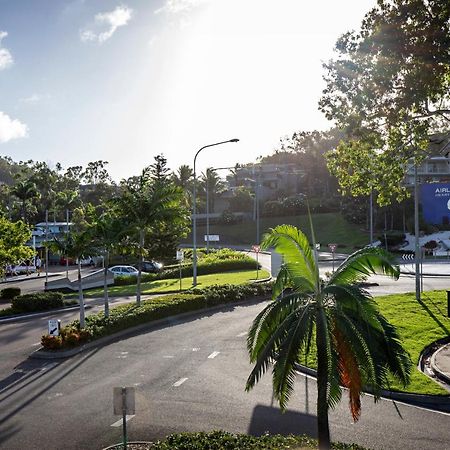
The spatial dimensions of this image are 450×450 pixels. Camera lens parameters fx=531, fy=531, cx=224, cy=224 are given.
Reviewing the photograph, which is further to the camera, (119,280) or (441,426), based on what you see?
(119,280)

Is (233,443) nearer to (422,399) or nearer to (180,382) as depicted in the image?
(180,382)

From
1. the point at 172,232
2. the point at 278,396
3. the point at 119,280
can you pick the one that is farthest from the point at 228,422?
the point at 172,232

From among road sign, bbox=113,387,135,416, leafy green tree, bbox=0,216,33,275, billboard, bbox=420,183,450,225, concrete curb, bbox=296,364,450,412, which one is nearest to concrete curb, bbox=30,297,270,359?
leafy green tree, bbox=0,216,33,275

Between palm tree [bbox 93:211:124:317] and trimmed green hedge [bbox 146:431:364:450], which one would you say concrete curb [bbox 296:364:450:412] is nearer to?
trimmed green hedge [bbox 146:431:364:450]

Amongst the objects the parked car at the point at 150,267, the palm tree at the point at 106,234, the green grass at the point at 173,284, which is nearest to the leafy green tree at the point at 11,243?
the palm tree at the point at 106,234

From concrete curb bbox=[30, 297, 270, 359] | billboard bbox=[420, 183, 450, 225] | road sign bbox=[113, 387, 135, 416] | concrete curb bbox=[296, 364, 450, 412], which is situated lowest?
concrete curb bbox=[296, 364, 450, 412]

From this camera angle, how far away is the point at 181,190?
27562 mm

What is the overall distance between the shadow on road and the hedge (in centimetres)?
941

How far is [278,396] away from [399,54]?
13.5 metres

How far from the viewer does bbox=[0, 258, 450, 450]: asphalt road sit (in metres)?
12.0

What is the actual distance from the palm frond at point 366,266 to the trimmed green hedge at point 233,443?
3171mm

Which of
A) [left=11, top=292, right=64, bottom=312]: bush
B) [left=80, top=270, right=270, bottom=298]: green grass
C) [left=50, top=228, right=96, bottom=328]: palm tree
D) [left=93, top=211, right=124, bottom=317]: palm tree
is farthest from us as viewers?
[left=80, top=270, right=270, bottom=298]: green grass

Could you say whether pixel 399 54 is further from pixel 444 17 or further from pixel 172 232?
pixel 172 232

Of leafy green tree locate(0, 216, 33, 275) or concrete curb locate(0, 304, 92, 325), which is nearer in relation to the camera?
concrete curb locate(0, 304, 92, 325)
